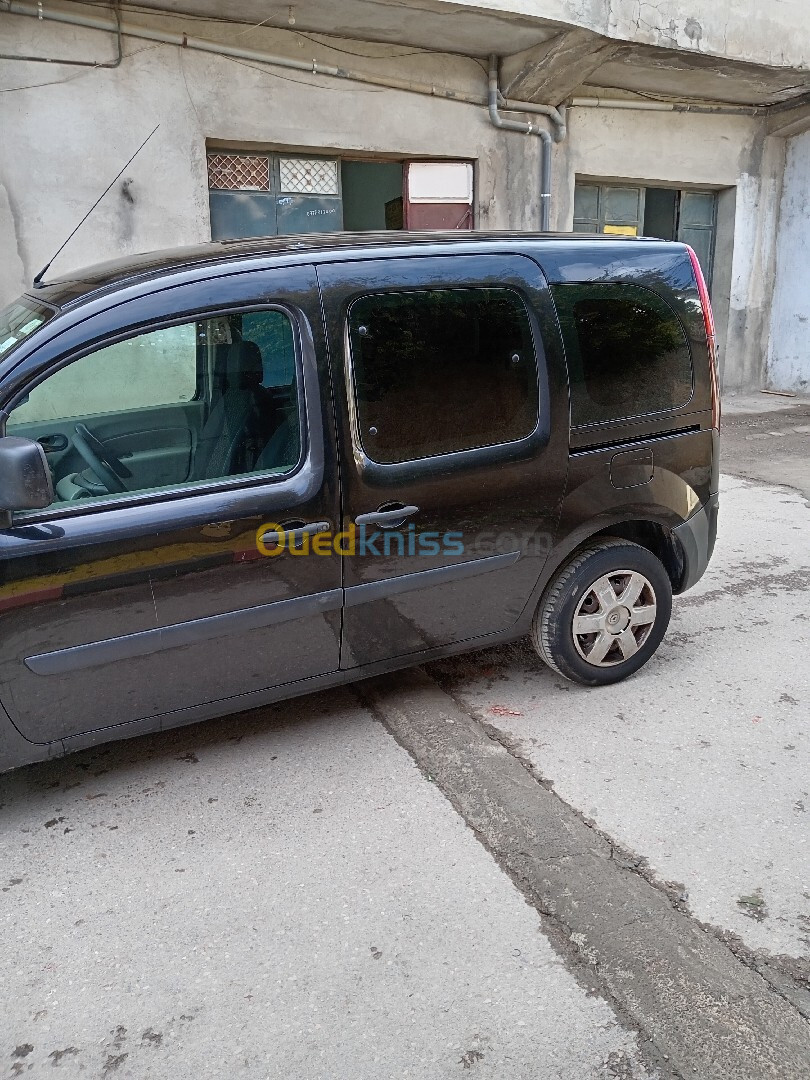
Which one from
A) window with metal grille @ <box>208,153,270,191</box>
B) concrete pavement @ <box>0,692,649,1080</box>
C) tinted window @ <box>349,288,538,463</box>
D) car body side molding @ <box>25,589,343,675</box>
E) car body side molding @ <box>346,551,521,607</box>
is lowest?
concrete pavement @ <box>0,692,649,1080</box>

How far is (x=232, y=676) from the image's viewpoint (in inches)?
120

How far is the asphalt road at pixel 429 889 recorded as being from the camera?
2090mm

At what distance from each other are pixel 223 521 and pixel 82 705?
745 millimetres

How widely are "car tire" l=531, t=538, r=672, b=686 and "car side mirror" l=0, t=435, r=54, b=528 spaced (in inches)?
81.1

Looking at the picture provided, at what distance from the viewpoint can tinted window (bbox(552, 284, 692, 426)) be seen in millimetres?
3473

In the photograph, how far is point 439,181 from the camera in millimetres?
9594

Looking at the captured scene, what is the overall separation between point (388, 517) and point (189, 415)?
0.82m

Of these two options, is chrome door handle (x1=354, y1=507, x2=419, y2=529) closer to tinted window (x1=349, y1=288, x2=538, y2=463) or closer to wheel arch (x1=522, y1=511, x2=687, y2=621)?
tinted window (x1=349, y1=288, x2=538, y2=463)

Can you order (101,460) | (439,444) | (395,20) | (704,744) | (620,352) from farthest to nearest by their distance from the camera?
(395,20) < (620,352) < (704,744) < (439,444) < (101,460)

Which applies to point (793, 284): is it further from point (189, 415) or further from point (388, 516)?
point (189, 415)

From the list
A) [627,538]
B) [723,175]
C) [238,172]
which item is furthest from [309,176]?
[627,538]

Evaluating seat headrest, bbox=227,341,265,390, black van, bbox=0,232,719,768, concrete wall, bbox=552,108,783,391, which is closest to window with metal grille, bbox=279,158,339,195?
concrete wall, bbox=552,108,783,391

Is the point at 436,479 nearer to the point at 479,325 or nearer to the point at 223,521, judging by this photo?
the point at 479,325

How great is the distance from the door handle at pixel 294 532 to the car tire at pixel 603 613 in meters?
1.14
